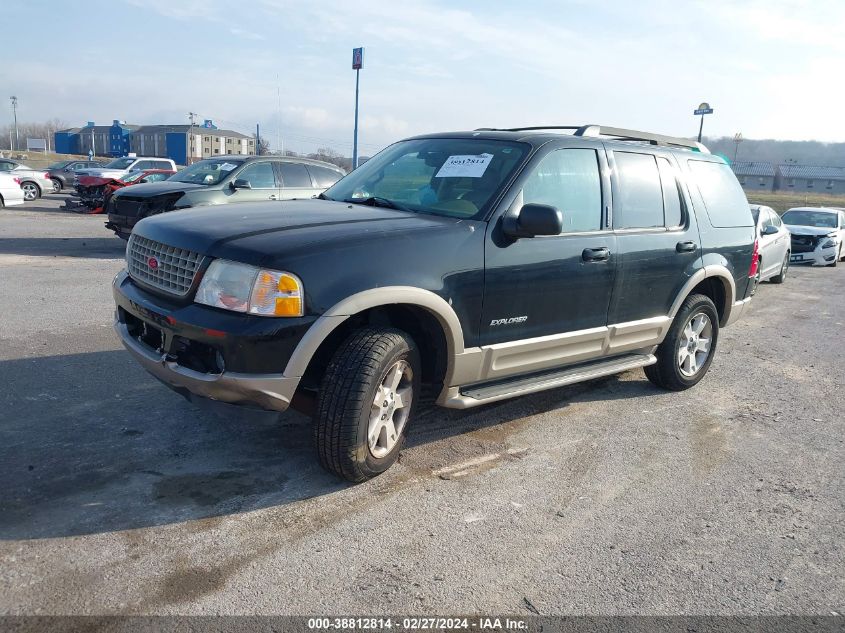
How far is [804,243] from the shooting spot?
55.9 ft

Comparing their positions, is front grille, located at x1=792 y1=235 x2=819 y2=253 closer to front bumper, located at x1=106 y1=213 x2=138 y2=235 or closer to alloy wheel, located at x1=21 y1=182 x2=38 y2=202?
front bumper, located at x1=106 y1=213 x2=138 y2=235

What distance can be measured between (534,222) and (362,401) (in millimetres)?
1404

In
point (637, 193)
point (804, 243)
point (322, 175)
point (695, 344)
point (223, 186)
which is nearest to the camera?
point (637, 193)

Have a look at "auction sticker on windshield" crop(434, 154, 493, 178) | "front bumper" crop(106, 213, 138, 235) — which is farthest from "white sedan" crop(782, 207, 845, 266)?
"auction sticker on windshield" crop(434, 154, 493, 178)

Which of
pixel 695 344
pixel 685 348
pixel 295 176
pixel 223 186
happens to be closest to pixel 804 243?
pixel 295 176

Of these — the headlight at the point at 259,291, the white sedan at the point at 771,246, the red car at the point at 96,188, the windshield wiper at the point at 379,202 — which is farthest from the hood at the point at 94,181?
the headlight at the point at 259,291

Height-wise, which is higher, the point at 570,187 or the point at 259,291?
the point at 570,187

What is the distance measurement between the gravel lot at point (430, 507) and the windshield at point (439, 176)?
151cm

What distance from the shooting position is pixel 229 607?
267 cm

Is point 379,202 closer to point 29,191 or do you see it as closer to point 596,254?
point 596,254

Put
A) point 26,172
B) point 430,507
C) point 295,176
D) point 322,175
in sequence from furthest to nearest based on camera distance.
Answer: point 26,172, point 322,175, point 295,176, point 430,507

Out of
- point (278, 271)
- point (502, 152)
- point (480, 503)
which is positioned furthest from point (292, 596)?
point (502, 152)

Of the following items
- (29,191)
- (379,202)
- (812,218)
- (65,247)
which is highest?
(812,218)

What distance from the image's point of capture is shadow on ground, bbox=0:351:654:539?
3.31 m
